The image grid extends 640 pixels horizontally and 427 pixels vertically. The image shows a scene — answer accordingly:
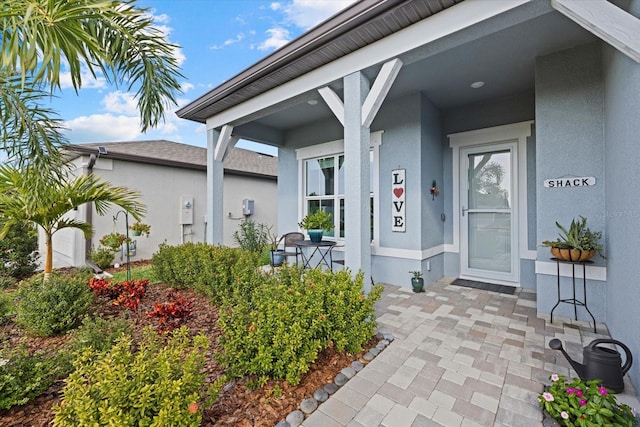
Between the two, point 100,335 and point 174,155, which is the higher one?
point 174,155

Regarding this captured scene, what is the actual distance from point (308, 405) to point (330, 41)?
3.20 m

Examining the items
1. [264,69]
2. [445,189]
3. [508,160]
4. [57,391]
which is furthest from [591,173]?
[57,391]

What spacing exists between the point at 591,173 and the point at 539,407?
2.45 m

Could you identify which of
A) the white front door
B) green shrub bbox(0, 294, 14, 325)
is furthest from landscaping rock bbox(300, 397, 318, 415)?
the white front door

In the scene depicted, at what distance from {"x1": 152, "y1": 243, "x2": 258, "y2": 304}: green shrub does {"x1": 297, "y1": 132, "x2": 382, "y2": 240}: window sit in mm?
2155

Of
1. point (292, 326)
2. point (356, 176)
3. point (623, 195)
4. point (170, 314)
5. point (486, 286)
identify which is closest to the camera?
point (292, 326)

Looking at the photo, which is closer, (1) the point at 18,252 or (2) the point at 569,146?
(2) the point at 569,146

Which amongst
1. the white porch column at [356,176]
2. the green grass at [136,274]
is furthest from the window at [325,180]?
the green grass at [136,274]

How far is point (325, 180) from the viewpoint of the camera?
5.68 metres

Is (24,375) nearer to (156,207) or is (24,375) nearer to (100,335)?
(100,335)

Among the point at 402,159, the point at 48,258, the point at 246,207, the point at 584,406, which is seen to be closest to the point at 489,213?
the point at 402,159

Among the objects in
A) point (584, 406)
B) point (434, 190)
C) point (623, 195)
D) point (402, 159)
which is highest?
point (402, 159)

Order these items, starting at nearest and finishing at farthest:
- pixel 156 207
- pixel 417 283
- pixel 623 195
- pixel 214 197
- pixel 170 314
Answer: pixel 623 195 → pixel 170 314 → pixel 417 283 → pixel 214 197 → pixel 156 207

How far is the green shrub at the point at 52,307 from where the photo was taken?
263 centimetres
